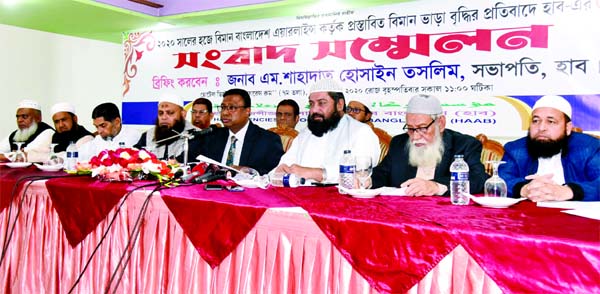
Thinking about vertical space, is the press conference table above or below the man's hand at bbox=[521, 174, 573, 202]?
below

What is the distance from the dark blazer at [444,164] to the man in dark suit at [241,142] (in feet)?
3.78

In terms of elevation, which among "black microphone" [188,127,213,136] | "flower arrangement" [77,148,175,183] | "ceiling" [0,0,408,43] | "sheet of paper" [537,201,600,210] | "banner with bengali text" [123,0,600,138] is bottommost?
"sheet of paper" [537,201,600,210]

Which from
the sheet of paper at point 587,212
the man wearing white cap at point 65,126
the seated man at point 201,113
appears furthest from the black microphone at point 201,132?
the man wearing white cap at point 65,126

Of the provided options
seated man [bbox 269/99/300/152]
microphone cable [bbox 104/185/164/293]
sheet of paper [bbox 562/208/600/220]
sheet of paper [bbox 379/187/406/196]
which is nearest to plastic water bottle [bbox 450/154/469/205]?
sheet of paper [bbox 379/187/406/196]

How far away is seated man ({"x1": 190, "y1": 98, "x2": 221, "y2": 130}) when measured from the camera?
5516 mm

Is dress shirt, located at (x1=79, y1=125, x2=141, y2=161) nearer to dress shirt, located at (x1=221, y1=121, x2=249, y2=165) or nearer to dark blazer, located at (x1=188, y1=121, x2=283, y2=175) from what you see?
dark blazer, located at (x1=188, y1=121, x2=283, y2=175)

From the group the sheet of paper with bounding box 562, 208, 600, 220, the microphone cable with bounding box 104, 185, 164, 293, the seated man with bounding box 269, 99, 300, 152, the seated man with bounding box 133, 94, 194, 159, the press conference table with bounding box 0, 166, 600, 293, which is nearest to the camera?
the press conference table with bounding box 0, 166, 600, 293

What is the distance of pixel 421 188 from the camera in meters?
2.34

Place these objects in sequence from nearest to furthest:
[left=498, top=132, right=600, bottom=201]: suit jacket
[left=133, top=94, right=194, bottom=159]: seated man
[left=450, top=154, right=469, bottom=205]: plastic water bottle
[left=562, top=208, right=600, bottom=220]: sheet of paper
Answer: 1. [left=562, top=208, right=600, bottom=220]: sheet of paper
2. [left=450, top=154, right=469, bottom=205]: plastic water bottle
3. [left=498, top=132, right=600, bottom=201]: suit jacket
4. [left=133, top=94, right=194, bottom=159]: seated man

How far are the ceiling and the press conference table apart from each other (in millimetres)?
2739

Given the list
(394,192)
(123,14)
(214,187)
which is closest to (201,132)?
(214,187)

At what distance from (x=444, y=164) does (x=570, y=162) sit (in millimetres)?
674

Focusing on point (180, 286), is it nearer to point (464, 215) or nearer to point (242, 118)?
point (464, 215)

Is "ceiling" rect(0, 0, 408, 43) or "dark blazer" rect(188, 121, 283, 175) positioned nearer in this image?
"dark blazer" rect(188, 121, 283, 175)
